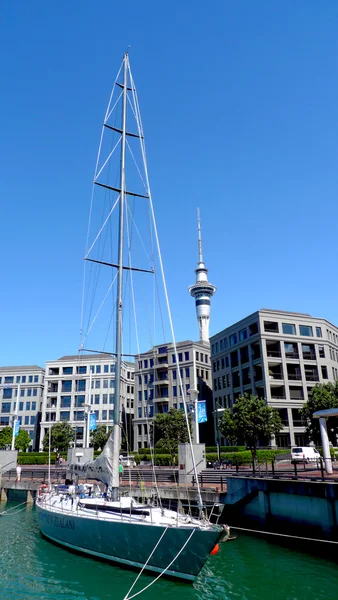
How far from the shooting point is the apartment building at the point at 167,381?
81438 millimetres

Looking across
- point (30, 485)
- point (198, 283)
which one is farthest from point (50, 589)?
point (198, 283)

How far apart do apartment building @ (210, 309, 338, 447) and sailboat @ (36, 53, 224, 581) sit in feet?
146

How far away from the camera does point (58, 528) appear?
2075cm

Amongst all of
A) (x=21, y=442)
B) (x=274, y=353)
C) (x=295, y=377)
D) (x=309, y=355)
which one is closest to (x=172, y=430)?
(x=274, y=353)

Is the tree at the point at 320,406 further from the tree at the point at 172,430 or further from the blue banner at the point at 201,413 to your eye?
the blue banner at the point at 201,413

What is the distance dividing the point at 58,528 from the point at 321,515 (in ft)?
42.5

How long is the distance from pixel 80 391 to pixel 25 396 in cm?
1452

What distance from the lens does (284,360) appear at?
213 feet

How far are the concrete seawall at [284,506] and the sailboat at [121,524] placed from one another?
23.0 feet

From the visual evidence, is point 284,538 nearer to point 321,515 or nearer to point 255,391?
point 321,515

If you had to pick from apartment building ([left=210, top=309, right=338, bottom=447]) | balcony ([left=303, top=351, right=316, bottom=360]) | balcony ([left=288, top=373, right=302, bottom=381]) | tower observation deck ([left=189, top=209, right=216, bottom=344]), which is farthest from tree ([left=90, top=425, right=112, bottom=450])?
tower observation deck ([left=189, top=209, right=216, bottom=344])

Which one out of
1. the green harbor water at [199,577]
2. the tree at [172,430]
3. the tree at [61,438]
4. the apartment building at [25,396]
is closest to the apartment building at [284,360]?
the tree at [172,430]

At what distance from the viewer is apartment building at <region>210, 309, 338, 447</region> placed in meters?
63.2

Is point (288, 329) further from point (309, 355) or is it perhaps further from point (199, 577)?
point (199, 577)
